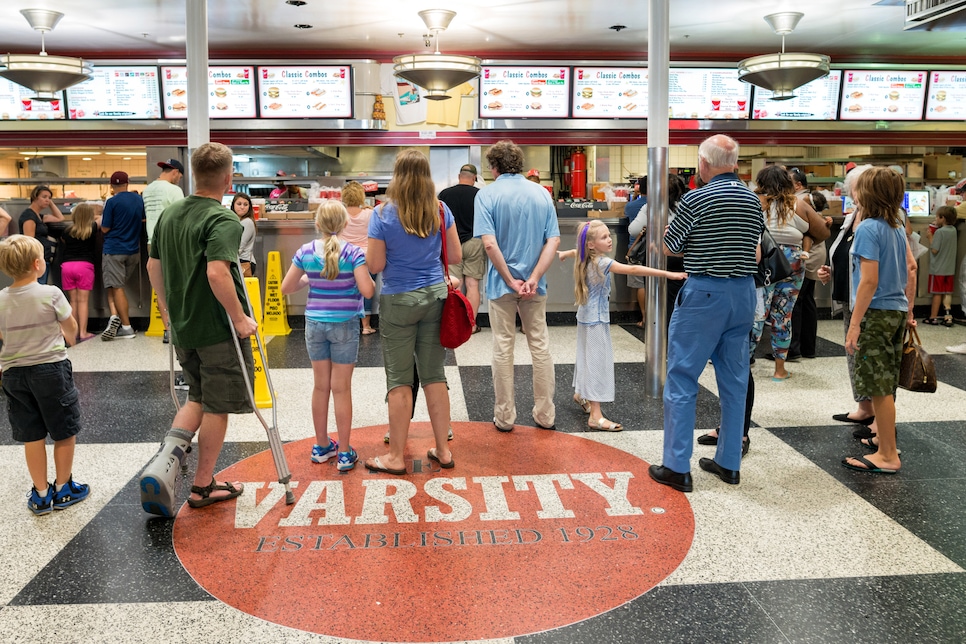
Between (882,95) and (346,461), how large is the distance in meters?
8.87

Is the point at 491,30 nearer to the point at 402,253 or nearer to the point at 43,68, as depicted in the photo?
the point at 43,68

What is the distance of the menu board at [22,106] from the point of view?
9594 millimetres

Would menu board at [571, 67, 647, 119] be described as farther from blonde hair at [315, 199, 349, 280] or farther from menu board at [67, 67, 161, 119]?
blonde hair at [315, 199, 349, 280]

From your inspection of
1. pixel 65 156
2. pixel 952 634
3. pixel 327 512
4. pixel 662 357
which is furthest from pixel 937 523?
pixel 65 156

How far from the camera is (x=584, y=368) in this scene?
478 centimetres

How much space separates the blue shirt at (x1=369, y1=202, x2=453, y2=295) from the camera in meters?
3.72

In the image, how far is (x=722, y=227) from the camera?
3.55 m

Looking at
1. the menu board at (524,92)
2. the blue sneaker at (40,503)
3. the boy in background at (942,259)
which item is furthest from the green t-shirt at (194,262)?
the boy in background at (942,259)

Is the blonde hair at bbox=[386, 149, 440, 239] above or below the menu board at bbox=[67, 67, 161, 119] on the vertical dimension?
below

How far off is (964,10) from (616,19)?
14.3 feet

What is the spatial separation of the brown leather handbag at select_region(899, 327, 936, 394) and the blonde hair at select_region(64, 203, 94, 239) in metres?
7.19

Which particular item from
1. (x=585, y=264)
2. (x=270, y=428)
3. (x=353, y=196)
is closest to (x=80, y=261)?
(x=353, y=196)

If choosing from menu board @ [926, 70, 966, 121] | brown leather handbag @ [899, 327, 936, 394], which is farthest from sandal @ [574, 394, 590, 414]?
menu board @ [926, 70, 966, 121]

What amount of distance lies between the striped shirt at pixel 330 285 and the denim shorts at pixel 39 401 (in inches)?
43.7
